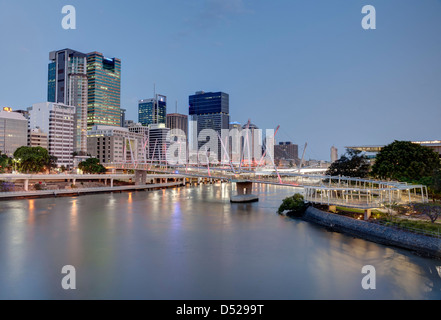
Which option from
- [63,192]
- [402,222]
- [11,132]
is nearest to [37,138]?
[11,132]

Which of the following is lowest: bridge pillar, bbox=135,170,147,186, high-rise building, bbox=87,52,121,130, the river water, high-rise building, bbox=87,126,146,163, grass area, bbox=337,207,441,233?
the river water

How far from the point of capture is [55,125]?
98625 mm

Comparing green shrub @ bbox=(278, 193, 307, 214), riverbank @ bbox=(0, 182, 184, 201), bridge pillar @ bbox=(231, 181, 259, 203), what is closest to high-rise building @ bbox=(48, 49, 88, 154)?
riverbank @ bbox=(0, 182, 184, 201)

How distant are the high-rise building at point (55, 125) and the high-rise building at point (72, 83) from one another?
1963cm

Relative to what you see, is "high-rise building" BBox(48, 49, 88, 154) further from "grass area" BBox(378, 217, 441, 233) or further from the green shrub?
"grass area" BBox(378, 217, 441, 233)

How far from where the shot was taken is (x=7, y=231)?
26.5 meters

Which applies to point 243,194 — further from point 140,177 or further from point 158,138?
point 158,138

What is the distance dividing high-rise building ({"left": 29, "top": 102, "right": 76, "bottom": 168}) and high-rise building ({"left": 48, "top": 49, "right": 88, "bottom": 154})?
19.6 m

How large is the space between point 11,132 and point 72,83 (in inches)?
2210

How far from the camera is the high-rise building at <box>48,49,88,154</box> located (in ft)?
414

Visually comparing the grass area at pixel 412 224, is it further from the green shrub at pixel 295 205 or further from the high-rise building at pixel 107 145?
the high-rise building at pixel 107 145

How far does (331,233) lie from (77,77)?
453 ft

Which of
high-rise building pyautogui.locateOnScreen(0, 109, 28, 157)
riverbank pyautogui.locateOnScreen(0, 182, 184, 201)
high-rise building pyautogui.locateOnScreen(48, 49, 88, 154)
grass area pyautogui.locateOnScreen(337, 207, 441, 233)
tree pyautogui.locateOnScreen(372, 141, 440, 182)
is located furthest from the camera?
high-rise building pyautogui.locateOnScreen(48, 49, 88, 154)

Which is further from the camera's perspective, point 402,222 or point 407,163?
point 407,163
